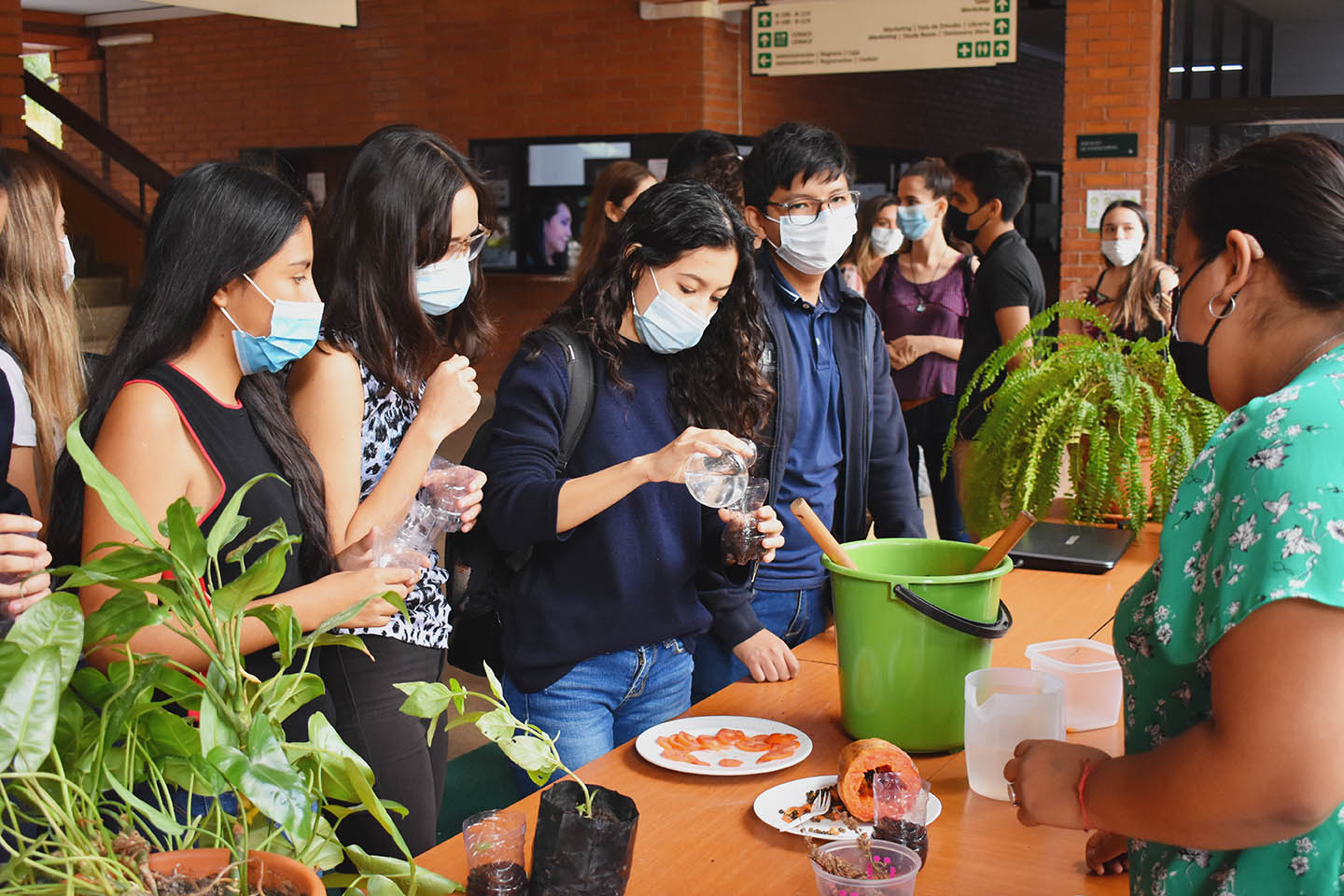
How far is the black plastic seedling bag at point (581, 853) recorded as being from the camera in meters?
1.14

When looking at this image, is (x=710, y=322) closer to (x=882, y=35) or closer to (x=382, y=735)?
(x=382, y=735)

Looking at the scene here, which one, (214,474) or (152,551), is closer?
(152,551)

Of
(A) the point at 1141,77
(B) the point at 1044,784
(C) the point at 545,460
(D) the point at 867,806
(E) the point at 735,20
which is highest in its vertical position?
(E) the point at 735,20

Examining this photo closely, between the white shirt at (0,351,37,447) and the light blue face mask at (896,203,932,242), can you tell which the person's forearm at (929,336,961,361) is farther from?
the white shirt at (0,351,37,447)

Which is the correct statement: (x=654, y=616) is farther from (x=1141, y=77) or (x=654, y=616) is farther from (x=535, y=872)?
(x=1141, y=77)

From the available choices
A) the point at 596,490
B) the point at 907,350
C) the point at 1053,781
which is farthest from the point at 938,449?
the point at 1053,781

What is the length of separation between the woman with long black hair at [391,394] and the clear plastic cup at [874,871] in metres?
0.85

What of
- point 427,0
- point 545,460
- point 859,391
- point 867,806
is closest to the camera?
point 867,806

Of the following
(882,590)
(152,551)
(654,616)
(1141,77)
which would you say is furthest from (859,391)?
(1141,77)

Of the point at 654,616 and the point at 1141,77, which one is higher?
the point at 1141,77

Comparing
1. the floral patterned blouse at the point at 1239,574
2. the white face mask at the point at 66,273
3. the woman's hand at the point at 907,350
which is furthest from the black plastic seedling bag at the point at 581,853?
the woman's hand at the point at 907,350

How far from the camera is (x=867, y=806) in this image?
1.43 metres

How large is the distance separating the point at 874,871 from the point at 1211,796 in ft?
1.14

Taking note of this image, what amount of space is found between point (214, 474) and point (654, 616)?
74 centimetres
